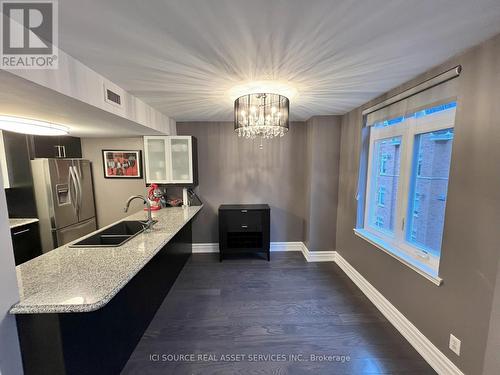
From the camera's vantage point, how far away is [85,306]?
1.01 meters

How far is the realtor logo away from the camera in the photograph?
92cm

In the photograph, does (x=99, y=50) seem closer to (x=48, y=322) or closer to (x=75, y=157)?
(x=48, y=322)

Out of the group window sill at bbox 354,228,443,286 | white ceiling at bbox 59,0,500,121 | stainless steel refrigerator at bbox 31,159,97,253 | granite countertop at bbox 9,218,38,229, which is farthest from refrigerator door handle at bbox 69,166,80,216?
window sill at bbox 354,228,443,286

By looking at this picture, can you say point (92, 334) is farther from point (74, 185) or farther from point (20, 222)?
point (74, 185)

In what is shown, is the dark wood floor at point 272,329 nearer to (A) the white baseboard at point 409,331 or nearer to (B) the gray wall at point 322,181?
(A) the white baseboard at point 409,331

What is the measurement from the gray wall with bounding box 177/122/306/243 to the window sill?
1184 millimetres

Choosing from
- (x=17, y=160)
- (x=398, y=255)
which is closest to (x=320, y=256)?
(x=398, y=255)

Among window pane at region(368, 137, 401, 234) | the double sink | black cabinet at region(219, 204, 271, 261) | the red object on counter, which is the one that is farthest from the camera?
black cabinet at region(219, 204, 271, 261)

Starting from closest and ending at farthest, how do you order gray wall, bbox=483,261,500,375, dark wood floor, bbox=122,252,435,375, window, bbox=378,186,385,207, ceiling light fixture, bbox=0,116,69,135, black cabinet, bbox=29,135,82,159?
gray wall, bbox=483,261,500,375 < dark wood floor, bbox=122,252,435,375 < ceiling light fixture, bbox=0,116,69,135 < window, bbox=378,186,385,207 < black cabinet, bbox=29,135,82,159

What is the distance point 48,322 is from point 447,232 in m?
2.50

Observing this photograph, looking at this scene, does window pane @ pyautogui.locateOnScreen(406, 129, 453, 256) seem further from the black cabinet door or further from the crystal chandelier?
the black cabinet door

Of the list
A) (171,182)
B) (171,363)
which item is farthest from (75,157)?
(171,363)

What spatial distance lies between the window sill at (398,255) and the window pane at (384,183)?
0.15 meters

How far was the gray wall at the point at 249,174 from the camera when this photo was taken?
3.39m
